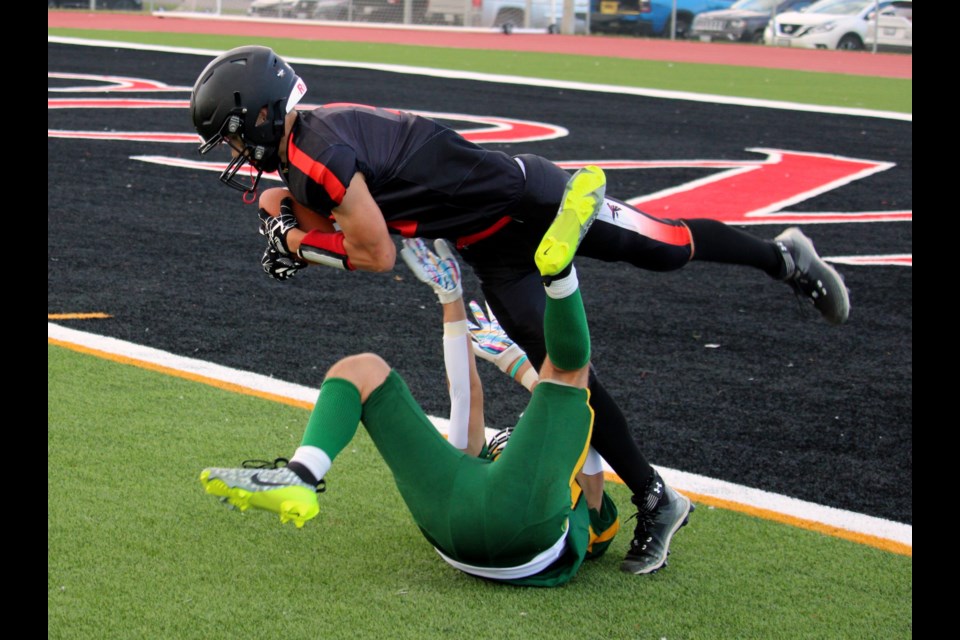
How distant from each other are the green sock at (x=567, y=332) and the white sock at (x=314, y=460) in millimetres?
710

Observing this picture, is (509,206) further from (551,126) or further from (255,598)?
(551,126)

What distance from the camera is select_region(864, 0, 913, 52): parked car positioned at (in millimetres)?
27344

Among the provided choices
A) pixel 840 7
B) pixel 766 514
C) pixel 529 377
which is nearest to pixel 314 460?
pixel 529 377

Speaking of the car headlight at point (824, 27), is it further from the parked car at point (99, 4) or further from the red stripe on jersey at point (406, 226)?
the red stripe on jersey at point (406, 226)

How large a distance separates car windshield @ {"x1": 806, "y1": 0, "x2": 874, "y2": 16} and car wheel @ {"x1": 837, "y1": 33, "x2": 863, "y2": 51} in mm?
466

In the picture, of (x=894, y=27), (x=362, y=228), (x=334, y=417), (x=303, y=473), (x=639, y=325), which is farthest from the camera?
(x=894, y=27)

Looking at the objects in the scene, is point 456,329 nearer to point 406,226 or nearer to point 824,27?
point 406,226

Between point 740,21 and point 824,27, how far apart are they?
7.23ft

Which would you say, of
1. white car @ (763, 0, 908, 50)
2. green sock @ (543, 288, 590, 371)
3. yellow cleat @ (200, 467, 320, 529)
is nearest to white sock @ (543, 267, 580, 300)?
green sock @ (543, 288, 590, 371)

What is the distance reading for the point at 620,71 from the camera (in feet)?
71.1

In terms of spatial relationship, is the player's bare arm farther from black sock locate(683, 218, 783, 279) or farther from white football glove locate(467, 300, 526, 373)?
black sock locate(683, 218, 783, 279)

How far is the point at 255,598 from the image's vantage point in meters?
3.87

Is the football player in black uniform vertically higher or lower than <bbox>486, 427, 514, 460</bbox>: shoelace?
higher
